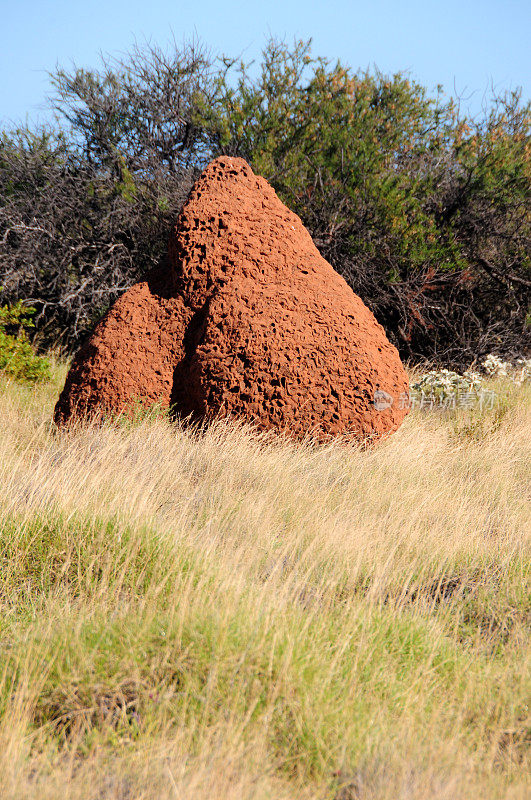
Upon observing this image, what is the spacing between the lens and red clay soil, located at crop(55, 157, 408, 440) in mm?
5543

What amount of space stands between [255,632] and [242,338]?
338 centimetres

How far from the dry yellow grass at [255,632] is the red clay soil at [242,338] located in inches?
32.7

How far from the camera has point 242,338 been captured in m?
5.57

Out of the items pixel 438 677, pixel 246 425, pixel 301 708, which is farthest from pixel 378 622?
pixel 246 425

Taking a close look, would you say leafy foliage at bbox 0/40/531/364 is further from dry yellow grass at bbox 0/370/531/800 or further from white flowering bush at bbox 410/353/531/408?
dry yellow grass at bbox 0/370/531/800

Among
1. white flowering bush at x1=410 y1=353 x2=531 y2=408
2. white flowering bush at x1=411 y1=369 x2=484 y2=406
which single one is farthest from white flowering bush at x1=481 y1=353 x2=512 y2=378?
white flowering bush at x1=411 y1=369 x2=484 y2=406

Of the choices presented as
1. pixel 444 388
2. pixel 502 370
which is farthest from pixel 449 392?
pixel 502 370

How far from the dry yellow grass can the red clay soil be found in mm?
831

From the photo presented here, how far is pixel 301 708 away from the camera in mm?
2234

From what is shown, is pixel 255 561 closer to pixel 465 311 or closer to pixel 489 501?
pixel 489 501

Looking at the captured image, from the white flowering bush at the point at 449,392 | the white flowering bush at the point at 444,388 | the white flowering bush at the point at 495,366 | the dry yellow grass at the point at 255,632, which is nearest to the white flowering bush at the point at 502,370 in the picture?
the white flowering bush at the point at 495,366

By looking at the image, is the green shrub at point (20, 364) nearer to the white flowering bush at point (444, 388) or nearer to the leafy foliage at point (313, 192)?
the leafy foliage at point (313, 192)

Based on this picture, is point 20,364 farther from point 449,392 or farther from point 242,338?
point 449,392

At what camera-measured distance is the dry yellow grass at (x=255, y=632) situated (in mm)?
2053
